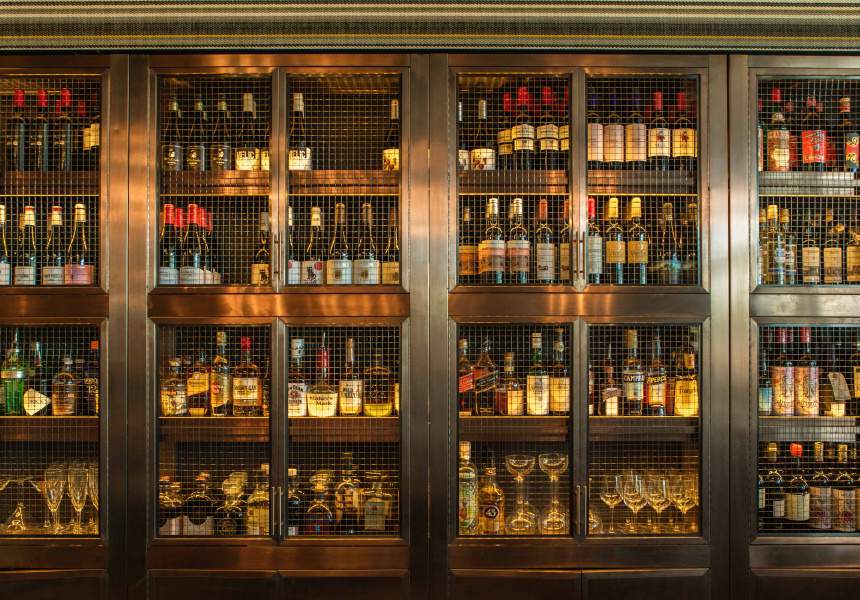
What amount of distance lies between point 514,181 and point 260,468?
1412 mm

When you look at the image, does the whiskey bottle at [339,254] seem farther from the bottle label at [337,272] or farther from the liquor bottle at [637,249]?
the liquor bottle at [637,249]

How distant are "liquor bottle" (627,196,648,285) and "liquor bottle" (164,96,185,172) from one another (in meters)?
1.62

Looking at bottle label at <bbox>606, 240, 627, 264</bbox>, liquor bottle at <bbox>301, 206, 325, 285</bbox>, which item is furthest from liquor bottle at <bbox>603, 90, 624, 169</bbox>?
liquor bottle at <bbox>301, 206, 325, 285</bbox>

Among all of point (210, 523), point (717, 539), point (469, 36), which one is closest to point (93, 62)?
point (469, 36)

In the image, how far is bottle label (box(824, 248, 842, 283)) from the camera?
7.10 feet

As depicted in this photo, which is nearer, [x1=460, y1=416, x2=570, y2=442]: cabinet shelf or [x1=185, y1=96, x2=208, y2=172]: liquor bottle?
[x1=460, y1=416, x2=570, y2=442]: cabinet shelf

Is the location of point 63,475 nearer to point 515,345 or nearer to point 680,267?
point 515,345

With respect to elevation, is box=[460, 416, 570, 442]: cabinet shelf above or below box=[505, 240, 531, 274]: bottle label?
below

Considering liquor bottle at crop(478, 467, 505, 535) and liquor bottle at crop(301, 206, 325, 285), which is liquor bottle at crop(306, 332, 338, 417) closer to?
liquor bottle at crop(301, 206, 325, 285)

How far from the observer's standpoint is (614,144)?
7.13 ft

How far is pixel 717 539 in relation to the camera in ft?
6.74

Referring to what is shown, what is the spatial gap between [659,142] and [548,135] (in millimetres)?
396

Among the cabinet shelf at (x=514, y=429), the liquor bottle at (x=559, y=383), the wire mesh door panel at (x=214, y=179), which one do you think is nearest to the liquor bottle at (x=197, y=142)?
the wire mesh door panel at (x=214, y=179)

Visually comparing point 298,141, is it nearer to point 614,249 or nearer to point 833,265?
point 614,249
